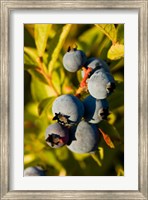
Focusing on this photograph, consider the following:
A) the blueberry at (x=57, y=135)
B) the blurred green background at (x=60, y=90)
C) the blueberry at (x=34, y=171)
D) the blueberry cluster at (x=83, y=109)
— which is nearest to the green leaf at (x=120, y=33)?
the blurred green background at (x=60, y=90)

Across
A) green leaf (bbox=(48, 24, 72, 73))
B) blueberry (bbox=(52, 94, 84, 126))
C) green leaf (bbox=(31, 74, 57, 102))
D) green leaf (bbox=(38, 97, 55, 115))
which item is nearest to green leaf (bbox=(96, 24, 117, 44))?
green leaf (bbox=(48, 24, 72, 73))

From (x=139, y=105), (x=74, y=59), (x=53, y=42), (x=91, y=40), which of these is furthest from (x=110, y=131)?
(x=91, y=40)

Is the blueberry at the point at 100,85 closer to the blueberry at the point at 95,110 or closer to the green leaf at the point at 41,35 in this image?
the blueberry at the point at 95,110

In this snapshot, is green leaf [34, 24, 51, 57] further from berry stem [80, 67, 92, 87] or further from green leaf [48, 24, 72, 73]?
berry stem [80, 67, 92, 87]

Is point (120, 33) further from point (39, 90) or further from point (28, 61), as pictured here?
point (39, 90)

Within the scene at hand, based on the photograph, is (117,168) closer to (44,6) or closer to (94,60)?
(94,60)
